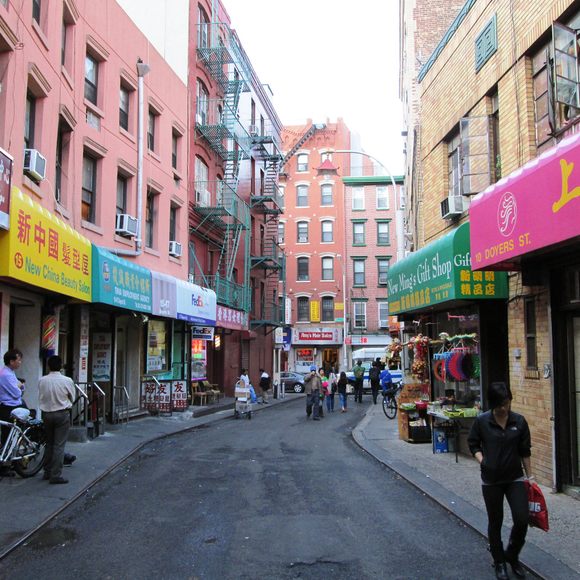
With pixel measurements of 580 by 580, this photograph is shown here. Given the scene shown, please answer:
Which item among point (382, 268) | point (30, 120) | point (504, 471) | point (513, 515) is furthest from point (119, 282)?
point (382, 268)

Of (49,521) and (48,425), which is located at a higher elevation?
(48,425)

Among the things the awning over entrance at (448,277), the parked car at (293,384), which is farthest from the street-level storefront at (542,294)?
the parked car at (293,384)

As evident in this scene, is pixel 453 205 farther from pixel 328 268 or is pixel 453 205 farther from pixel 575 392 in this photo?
pixel 328 268

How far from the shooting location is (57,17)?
13188mm

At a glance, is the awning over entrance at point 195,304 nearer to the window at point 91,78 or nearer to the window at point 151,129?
the window at point 151,129

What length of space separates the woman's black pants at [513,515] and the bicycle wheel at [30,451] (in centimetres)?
659

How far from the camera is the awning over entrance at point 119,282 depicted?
13.8 meters

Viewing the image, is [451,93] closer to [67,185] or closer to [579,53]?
[579,53]

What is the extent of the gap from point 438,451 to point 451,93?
7.15 m

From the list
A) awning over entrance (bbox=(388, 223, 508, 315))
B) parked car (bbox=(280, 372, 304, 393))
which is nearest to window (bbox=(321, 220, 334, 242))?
parked car (bbox=(280, 372, 304, 393))

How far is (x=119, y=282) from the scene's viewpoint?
1505cm

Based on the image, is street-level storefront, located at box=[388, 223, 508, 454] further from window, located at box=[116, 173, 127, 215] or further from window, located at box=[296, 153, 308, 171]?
window, located at box=[296, 153, 308, 171]

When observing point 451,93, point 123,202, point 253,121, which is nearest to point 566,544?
point 451,93

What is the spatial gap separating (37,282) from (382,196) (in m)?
45.0
